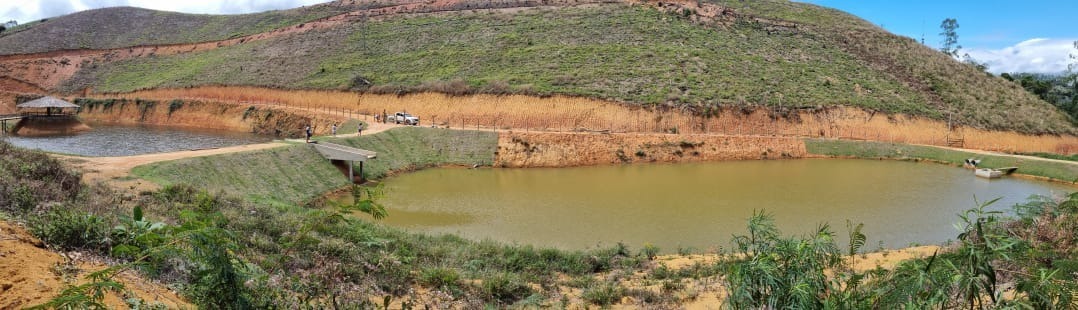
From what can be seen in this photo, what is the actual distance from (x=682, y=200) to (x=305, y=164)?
1594 centimetres

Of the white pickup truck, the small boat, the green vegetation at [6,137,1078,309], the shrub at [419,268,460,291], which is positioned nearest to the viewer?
the green vegetation at [6,137,1078,309]

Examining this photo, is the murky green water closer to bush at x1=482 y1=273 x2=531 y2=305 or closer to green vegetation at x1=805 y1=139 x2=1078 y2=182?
green vegetation at x1=805 y1=139 x2=1078 y2=182

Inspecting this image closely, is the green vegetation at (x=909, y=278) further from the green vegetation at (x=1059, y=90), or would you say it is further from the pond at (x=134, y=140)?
the green vegetation at (x=1059, y=90)

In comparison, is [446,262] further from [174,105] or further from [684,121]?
[174,105]

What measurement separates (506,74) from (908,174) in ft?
89.3

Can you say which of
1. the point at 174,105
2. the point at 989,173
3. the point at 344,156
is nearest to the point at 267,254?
the point at 344,156

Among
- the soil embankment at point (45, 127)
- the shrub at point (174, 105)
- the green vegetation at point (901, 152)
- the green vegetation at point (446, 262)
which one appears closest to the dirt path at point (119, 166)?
the green vegetation at point (446, 262)

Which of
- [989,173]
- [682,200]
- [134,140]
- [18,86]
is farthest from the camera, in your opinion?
[18,86]

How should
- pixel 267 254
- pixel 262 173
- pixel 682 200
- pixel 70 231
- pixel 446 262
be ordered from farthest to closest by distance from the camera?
pixel 682 200, pixel 262 173, pixel 446 262, pixel 267 254, pixel 70 231

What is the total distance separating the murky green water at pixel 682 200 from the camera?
1731 cm

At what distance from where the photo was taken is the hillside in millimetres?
42156

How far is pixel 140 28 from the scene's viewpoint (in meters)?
76.9

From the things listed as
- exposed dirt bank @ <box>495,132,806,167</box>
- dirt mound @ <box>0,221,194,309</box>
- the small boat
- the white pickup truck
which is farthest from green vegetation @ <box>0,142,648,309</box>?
the small boat

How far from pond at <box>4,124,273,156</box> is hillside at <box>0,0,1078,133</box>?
9515 mm
